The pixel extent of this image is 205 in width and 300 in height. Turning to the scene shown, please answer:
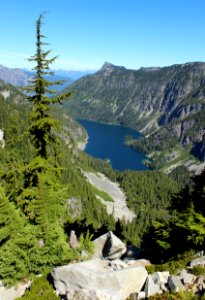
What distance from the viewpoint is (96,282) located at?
81.9 feet

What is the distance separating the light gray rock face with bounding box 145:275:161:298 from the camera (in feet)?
77.8

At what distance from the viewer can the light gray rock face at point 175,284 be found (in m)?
23.0

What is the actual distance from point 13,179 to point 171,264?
1019 inches

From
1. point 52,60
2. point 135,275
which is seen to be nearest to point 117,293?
point 135,275

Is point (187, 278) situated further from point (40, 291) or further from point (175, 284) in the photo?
point (40, 291)

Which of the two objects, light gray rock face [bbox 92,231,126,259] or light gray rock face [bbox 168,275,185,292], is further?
light gray rock face [bbox 92,231,126,259]

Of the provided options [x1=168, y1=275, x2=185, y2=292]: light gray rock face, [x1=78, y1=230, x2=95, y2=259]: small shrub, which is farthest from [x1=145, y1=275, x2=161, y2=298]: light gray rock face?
[x1=78, y1=230, x2=95, y2=259]: small shrub

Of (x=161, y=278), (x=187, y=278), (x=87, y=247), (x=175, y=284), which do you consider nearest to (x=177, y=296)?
(x=175, y=284)

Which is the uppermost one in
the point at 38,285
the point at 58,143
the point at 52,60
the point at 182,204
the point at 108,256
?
the point at 52,60

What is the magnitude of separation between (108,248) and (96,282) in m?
15.3

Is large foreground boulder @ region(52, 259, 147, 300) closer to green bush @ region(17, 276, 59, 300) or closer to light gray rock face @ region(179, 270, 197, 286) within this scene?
A: green bush @ region(17, 276, 59, 300)

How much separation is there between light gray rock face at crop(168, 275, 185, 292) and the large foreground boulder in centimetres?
279

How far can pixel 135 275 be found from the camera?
84.1 feet

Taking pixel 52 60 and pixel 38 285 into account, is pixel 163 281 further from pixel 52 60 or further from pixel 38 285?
pixel 52 60
